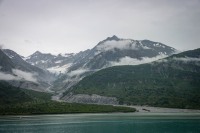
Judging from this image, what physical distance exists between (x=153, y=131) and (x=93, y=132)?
25.0 metres

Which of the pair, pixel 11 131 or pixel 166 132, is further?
pixel 11 131

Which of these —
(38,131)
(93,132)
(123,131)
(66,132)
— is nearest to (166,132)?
(123,131)

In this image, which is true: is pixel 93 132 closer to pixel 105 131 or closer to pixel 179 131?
pixel 105 131

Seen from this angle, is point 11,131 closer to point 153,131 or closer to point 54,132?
point 54,132

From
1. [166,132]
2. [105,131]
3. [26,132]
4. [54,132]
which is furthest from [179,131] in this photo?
[26,132]

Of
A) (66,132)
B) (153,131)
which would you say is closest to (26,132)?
(66,132)

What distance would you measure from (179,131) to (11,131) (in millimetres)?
71731

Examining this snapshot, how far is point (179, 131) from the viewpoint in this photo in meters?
130

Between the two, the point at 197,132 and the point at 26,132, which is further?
the point at 26,132

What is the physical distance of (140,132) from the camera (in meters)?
128

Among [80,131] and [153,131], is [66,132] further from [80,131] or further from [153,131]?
[153,131]

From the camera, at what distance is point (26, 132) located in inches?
5226

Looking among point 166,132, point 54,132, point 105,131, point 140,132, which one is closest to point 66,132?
point 54,132

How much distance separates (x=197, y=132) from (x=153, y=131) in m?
17.6
